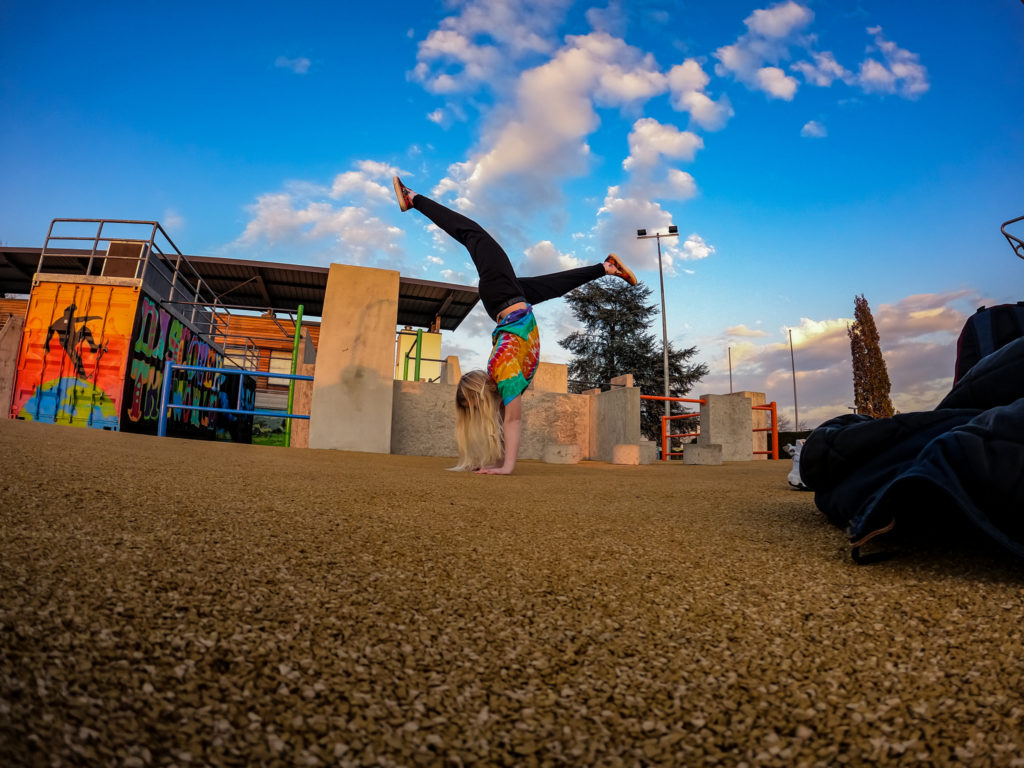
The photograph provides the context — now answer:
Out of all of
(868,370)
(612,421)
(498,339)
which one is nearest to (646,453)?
(612,421)

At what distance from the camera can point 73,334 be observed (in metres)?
6.93

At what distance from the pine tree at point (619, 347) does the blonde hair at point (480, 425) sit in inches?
734

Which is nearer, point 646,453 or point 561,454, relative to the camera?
point 561,454

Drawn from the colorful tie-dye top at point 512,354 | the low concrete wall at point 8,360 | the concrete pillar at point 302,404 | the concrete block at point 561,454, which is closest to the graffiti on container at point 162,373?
the low concrete wall at point 8,360

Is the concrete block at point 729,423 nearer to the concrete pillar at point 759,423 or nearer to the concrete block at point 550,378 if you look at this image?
the concrete pillar at point 759,423

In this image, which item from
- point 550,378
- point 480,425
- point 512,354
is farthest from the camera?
point 550,378

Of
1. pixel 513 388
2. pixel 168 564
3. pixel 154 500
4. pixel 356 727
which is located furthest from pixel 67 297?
pixel 356 727

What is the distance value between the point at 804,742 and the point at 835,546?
77 centimetres

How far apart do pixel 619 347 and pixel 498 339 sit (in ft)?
65.3

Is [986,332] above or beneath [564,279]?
beneath

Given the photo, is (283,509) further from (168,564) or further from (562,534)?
(562,534)

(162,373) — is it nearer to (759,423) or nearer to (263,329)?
(263,329)

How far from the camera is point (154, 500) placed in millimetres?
1296

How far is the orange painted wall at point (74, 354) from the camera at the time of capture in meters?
6.75
